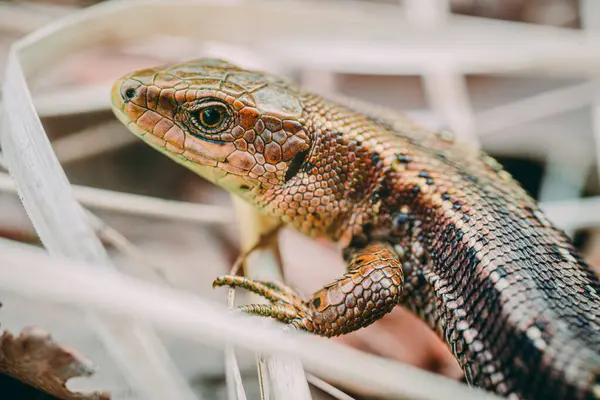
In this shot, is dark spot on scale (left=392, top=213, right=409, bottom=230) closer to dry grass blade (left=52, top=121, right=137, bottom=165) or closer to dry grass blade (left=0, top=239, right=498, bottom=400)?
dry grass blade (left=0, top=239, right=498, bottom=400)

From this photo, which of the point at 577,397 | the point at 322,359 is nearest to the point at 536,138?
the point at 577,397

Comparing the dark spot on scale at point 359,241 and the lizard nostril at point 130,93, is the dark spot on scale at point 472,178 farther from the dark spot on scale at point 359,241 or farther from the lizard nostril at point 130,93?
the lizard nostril at point 130,93

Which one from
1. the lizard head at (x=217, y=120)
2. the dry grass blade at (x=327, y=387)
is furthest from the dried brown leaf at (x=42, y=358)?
the lizard head at (x=217, y=120)

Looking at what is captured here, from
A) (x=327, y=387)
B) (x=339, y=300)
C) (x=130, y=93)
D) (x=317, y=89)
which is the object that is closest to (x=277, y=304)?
(x=339, y=300)

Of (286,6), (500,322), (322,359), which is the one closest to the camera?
(322,359)

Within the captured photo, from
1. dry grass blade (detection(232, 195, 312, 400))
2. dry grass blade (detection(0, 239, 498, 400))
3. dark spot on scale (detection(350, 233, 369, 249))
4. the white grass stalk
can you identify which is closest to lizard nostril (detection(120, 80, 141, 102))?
the white grass stalk

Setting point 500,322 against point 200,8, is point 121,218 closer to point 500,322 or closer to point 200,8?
point 200,8

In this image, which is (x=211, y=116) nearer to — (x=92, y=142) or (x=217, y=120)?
(x=217, y=120)
